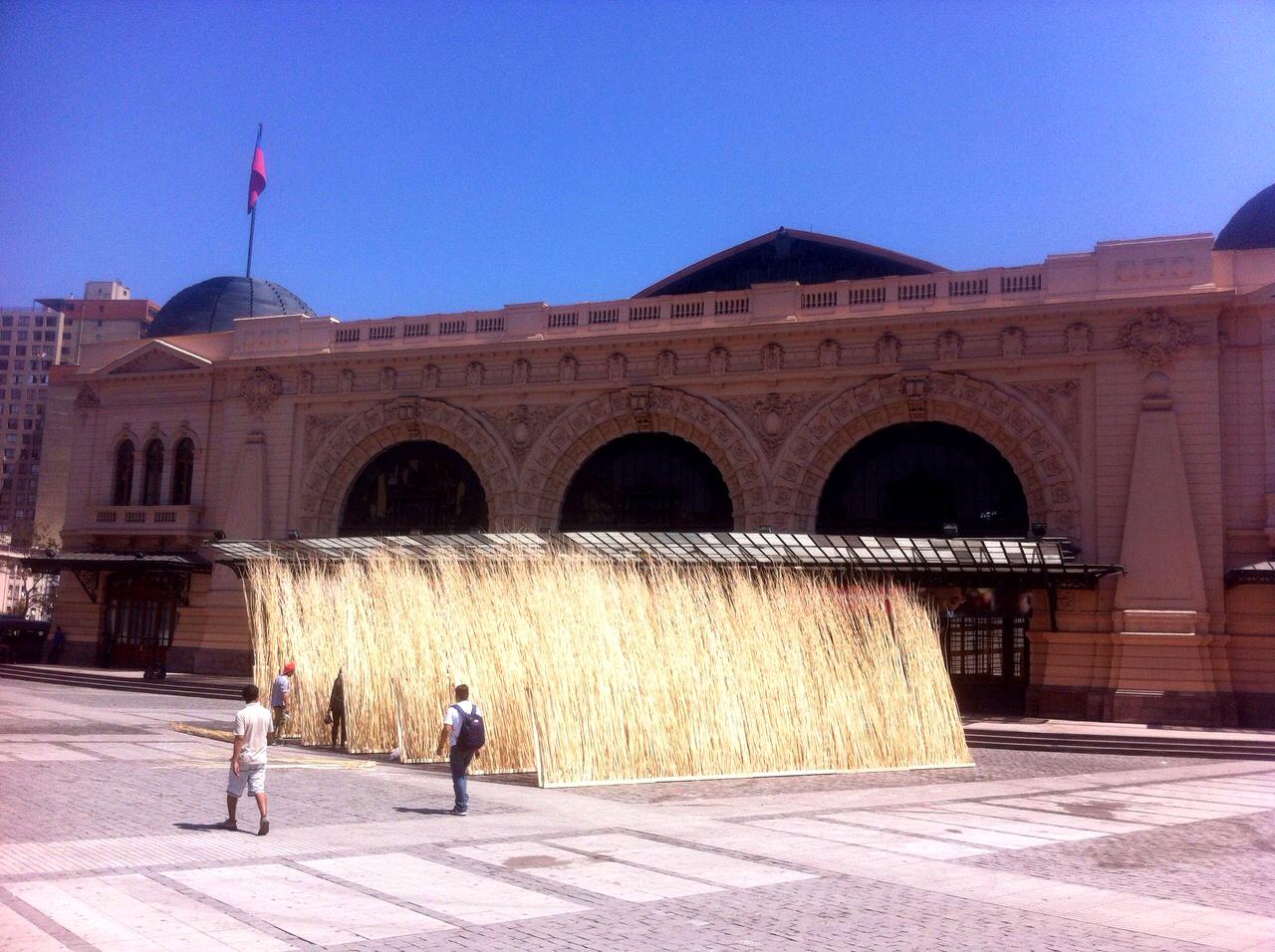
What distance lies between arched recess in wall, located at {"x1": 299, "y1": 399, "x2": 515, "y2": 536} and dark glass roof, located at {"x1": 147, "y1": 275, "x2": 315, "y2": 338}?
10.8m

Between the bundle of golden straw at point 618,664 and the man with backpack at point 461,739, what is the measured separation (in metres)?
2.46

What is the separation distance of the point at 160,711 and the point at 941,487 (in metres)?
19.8

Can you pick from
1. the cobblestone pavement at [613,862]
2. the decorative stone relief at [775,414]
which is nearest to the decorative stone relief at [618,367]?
the decorative stone relief at [775,414]

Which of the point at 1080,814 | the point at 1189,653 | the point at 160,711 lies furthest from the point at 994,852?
the point at 160,711

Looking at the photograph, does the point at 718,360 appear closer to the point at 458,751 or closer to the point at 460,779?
the point at 458,751

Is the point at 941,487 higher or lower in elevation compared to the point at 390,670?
higher

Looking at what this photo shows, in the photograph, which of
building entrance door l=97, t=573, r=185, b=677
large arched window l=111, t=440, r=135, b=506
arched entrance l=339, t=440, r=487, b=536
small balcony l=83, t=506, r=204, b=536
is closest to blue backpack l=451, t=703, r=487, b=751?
Answer: arched entrance l=339, t=440, r=487, b=536

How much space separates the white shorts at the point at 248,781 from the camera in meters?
11.3

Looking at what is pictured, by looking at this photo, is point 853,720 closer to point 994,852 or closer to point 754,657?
point 754,657

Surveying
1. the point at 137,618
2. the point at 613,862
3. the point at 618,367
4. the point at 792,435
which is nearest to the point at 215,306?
the point at 137,618

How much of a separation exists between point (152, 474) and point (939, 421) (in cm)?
2650

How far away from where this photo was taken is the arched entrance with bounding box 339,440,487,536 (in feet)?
120

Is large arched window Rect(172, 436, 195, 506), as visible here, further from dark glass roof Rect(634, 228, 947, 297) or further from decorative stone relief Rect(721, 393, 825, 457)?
decorative stone relief Rect(721, 393, 825, 457)

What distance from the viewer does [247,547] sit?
103 ft
